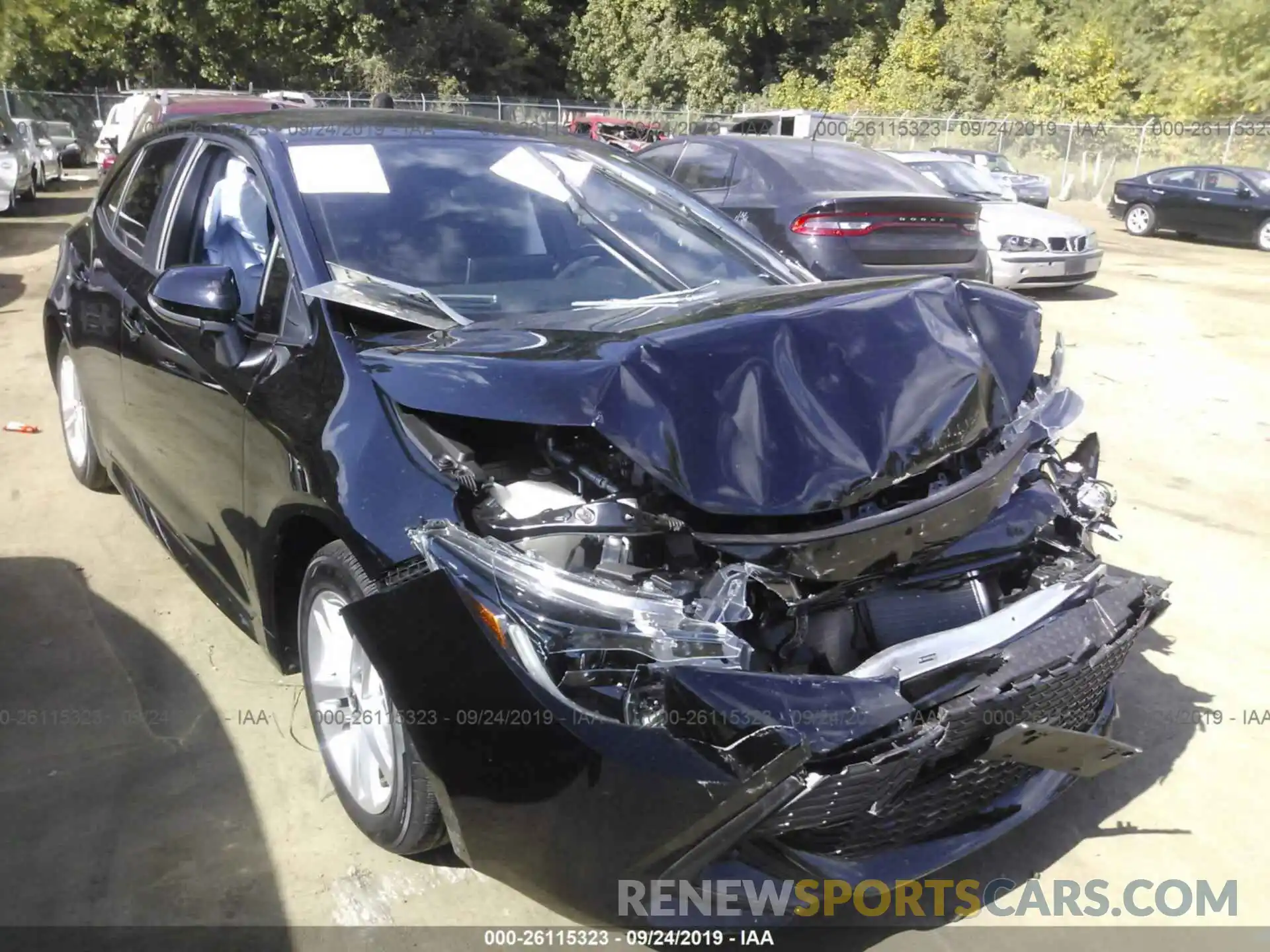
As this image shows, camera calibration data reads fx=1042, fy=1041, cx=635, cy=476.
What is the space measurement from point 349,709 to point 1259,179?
811 inches

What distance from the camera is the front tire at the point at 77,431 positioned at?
16.3 feet

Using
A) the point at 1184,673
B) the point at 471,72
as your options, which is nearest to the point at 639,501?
the point at 1184,673

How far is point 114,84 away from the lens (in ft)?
112

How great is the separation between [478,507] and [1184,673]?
2833 millimetres

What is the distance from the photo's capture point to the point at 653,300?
3.26 m

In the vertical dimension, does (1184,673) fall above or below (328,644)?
below

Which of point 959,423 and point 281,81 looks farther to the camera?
point 281,81

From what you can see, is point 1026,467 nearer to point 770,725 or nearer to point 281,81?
point 770,725

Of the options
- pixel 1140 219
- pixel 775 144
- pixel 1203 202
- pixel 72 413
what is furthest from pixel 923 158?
pixel 72 413

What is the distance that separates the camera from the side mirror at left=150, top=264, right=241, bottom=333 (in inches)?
115

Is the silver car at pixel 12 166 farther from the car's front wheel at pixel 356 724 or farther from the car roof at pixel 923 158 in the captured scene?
the car's front wheel at pixel 356 724

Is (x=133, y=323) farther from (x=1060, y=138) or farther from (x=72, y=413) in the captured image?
(x=1060, y=138)

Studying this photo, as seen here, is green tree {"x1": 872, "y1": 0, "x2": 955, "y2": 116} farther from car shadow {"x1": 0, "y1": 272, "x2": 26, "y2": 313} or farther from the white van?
car shadow {"x1": 0, "y1": 272, "x2": 26, "y2": 313}

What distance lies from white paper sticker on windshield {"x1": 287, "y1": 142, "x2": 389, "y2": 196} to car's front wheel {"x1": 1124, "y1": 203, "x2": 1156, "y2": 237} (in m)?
20.2
